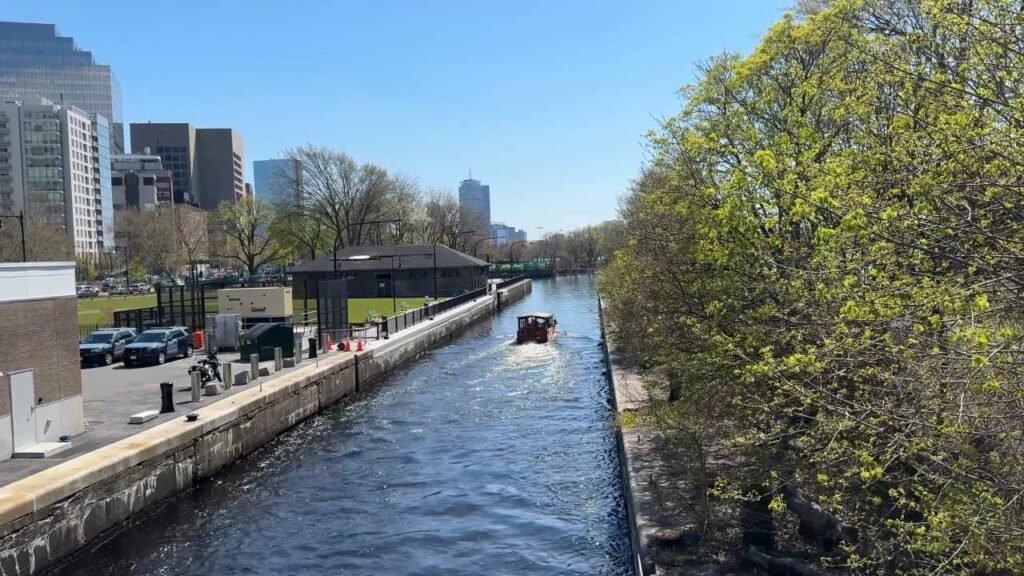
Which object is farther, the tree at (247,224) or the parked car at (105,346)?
the tree at (247,224)

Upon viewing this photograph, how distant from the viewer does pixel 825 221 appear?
431 inches

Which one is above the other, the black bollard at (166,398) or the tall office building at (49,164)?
the tall office building at (49,164)

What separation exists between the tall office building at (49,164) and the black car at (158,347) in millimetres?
132890

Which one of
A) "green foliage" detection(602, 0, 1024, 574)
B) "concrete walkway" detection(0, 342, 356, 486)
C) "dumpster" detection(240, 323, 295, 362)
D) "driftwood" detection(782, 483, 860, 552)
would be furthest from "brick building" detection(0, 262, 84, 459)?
"driftwood" detection(782, 483, 860, 552)

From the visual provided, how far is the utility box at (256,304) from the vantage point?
136 feet

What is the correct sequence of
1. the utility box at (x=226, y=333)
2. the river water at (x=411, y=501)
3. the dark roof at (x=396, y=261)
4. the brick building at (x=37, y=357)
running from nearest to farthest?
1. the river water at (x=411, y=501)
2. the brick building at (x=37, y=357)
3. the utility box at (x=226, y=333)
4. the dark roof at (x=396, y=261)

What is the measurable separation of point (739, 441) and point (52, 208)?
175 m

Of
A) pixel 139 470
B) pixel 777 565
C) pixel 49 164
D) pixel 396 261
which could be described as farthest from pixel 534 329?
pixel 49 164

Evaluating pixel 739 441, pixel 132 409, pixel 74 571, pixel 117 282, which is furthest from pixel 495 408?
pixel 117 282

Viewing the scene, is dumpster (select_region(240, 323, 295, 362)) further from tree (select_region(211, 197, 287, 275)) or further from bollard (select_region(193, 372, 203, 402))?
tree (select_region(211, 197, 287, 275))

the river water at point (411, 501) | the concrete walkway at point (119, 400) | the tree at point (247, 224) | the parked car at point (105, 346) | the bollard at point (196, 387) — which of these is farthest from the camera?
the tree at point (247, 224)

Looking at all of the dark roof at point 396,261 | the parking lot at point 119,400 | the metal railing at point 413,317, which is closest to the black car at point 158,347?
the parking lot at point 119,400

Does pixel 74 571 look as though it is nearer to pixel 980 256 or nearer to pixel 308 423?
pixel 308 423

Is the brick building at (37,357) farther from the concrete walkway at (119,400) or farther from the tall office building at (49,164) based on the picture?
the tall office building at (49,164)
